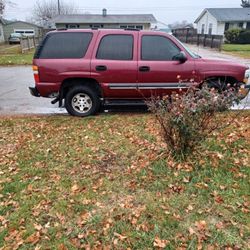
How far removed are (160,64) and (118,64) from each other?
3.12ft

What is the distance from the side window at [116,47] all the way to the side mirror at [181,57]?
101 centimetres

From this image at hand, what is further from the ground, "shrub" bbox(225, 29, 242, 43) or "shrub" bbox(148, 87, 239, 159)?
"shrub" bbox(148, 87, 239, 159)

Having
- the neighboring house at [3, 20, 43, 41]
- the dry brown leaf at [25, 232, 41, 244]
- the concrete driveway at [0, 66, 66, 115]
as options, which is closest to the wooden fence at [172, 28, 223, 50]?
the concrete driveway at [0, 66, 66, 115]

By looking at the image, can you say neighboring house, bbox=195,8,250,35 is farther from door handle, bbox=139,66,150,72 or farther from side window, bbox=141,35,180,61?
door handle, bbox=139,66,150,72

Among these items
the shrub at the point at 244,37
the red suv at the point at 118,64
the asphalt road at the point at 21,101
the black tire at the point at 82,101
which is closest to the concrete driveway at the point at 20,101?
the asphalt road at the point at 21,101

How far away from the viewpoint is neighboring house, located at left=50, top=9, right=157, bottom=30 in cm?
3966

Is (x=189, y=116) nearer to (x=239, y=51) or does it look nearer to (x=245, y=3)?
(x=239, y=51)

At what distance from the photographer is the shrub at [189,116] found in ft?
12.7

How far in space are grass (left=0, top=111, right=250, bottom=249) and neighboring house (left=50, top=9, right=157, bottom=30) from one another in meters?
36.6

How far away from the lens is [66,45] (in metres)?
6.71

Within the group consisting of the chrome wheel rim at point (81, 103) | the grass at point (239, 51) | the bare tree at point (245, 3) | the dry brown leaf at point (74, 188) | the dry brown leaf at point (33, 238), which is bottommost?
the grass at point (239, 51)

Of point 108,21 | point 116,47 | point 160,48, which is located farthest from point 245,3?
point 116,47

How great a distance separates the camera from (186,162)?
4246 mm

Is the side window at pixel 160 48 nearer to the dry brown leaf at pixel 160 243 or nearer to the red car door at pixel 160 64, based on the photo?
the red car door at pixel 160 64
